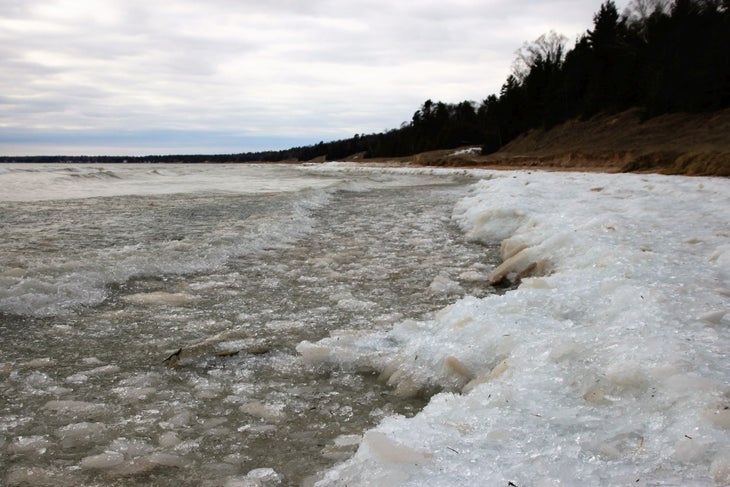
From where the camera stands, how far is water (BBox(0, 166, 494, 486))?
222 centimetres

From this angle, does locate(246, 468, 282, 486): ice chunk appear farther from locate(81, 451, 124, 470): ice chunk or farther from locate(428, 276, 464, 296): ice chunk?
locate(428, 276, 464, 296): ice chunk

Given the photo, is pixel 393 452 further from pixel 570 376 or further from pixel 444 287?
pixel 444 287

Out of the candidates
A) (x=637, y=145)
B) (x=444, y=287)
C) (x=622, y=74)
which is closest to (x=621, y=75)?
(x=622, y=74)

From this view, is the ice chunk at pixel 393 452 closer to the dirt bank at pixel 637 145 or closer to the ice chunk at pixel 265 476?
the ice chunk at pixel 265 476

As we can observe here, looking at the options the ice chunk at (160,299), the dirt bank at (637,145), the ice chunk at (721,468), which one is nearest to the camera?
the ice chunk at (721,468)

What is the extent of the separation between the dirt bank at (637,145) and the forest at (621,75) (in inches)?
53.6

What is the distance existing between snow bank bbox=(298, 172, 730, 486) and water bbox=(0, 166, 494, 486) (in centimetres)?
33

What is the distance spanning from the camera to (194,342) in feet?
11.7

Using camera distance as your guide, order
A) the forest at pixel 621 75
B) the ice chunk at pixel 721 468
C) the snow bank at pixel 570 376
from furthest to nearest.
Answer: the forest at pixel 621 75 < the snow bank at pixel 570 376 < the ice chunk at pixel 721 468

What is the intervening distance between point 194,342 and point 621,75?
43.5 metres

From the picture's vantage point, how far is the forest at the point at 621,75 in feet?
97.6

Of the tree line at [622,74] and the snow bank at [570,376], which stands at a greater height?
the tree line at [622,74]

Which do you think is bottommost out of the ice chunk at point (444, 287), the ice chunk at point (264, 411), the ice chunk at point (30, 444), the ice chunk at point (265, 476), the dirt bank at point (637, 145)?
the ice chunk at point (265, 476)

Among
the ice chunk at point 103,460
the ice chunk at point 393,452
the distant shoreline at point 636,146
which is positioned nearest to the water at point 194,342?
the ice chunk at point 103,460
